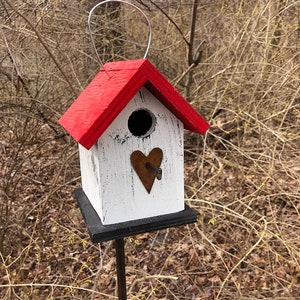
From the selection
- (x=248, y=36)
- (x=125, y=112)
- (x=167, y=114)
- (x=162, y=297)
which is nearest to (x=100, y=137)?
(x=125, y=112)

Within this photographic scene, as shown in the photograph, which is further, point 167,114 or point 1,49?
point 1,49

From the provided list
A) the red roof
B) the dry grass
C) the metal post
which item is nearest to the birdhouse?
the red roof

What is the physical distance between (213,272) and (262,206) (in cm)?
87

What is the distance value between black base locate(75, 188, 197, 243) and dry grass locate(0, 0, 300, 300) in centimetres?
126

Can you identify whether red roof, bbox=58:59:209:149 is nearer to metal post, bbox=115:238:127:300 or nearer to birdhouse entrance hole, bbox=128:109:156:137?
birdhouse entrance hole, bbox=128:109:156:137

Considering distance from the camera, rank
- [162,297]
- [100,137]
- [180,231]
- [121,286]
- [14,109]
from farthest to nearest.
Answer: [14,109]
[180,231]
[162,297]
[121,286]
[100,137]

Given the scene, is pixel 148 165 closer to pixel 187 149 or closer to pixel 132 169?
pixel 132 169

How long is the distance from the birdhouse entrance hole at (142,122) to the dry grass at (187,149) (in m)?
1.23

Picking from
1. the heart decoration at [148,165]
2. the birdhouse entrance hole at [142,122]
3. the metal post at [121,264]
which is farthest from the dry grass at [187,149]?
the heart decoration at [148,165]

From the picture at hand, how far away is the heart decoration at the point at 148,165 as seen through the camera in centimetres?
160

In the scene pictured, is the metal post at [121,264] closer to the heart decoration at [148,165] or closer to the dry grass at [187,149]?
the heart decoration at [148,165]

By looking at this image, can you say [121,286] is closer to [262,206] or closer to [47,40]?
[262,206]

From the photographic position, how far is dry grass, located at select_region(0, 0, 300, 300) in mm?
3201

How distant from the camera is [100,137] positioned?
5.04 feet
